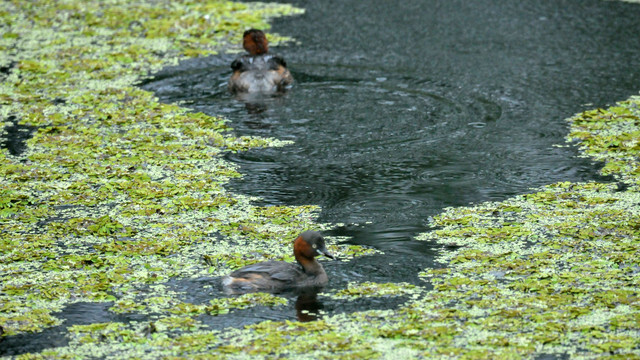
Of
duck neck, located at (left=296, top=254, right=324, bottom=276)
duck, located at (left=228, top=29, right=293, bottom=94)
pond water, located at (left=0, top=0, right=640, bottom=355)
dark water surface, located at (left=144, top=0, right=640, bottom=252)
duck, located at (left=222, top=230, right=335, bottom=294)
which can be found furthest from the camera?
duck, located at (left=228, top=29, right=293, bottom=94)

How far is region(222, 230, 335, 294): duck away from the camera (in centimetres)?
704

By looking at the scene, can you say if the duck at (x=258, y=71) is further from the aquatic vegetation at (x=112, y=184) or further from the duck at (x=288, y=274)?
the duck at (x=288, y=274)

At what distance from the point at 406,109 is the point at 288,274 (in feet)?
16.7

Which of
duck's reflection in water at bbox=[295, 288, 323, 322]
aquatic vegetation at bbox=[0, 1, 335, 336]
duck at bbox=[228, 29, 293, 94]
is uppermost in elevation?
duck at bbox=[228, 29, 293, 94]

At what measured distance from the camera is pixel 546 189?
923 centimetres

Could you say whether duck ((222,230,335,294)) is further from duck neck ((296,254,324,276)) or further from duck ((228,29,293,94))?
duck ((228,29,293,94))

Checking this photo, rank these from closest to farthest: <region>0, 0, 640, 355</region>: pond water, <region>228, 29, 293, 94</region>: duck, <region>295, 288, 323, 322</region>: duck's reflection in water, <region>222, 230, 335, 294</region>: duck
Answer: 1. <region>295, 288, 323, 322</region>: duck's reflection in water
2. <region>222, 230, 335, 294</region>: duck
3. <region>0, 0, 640, 355</region>: pond water
4. <region>228, 29, 293, 94</region>: duck

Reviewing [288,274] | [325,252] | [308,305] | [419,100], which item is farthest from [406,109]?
[308,305]

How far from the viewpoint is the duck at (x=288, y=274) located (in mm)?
7043

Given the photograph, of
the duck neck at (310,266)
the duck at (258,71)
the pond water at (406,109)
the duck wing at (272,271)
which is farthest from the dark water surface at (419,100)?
the duck wing at (272,271)

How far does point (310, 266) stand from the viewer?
719 cm

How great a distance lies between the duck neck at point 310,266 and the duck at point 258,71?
19.5 feet

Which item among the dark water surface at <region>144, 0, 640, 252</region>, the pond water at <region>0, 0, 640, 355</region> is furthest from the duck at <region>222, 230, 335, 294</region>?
the dark water surface at <region>144, 0, 640, 252</region>

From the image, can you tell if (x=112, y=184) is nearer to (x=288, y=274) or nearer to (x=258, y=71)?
(x=288, y=274)
